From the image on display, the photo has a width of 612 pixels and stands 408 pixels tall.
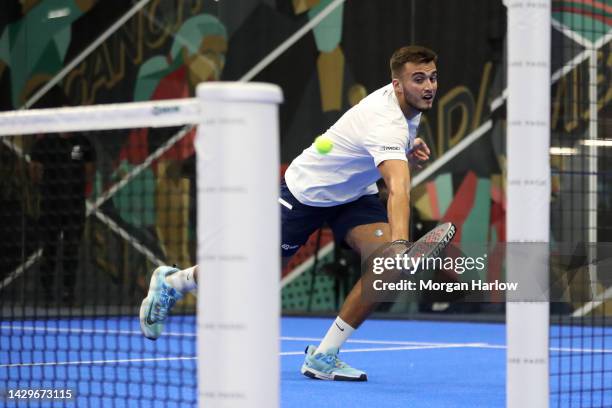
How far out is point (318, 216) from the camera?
6.06 meters

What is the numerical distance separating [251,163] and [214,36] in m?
8.22

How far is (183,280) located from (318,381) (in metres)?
0.82

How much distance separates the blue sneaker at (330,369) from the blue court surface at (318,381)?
72 millimetres

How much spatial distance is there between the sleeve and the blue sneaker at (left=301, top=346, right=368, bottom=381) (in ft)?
3.53

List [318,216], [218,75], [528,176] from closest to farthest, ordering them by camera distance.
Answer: [528,176] < [318,216] < [218,75]

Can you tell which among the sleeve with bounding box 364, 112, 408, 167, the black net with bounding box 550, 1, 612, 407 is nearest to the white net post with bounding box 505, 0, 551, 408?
the sleeve with bounding box 364, 112, 408, 167

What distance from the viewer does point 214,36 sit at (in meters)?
10.8

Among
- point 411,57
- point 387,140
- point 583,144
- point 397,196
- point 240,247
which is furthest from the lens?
point 583,144

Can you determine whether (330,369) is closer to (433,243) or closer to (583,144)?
(433,243)

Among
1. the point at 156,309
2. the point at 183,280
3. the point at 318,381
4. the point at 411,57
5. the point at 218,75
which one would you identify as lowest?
the point at 318,381

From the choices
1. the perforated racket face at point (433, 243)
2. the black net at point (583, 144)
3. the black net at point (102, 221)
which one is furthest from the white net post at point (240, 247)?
the black net at point (102, 221)

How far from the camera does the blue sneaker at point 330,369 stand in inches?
228

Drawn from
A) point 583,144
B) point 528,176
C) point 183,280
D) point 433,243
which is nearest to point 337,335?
point 183,280

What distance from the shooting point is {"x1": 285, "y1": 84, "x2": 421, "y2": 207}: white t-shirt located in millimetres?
5402
